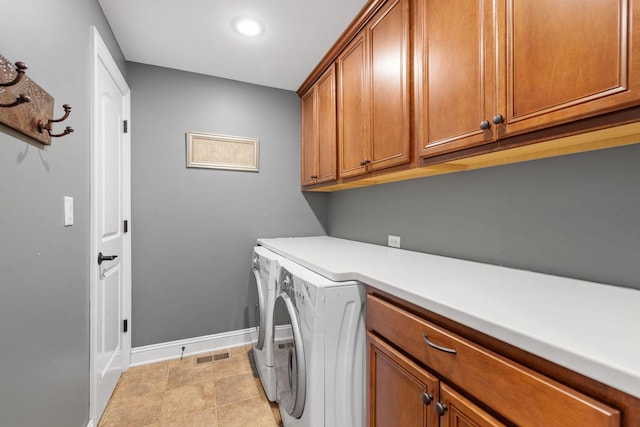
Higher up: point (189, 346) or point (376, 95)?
point (376, 95)

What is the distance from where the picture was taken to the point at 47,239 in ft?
3.45

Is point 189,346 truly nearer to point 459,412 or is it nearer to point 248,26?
point 459,412

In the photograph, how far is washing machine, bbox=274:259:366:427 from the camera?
1.08 metres

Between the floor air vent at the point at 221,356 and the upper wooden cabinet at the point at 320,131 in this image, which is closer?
the upper wooden cabinet at the point at 320,131

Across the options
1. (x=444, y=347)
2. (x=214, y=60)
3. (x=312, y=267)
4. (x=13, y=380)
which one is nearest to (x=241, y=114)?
(x=214, y=60)

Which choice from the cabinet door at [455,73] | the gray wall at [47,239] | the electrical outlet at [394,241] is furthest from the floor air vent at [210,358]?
the cabinet door at [455,73]

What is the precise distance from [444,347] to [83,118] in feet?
6.06

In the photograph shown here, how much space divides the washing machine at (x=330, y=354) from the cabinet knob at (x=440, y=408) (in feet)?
1.29

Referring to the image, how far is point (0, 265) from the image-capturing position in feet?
2.63

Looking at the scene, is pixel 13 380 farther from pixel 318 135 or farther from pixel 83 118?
pixel 318 135

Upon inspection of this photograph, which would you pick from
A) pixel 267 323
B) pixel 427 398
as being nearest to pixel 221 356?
pixel 267 323

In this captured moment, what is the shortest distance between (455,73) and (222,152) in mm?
1928

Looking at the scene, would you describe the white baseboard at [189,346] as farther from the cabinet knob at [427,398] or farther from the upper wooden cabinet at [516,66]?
the upper wooden cabinet at [516,66]

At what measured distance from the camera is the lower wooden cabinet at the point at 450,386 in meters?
0.52
